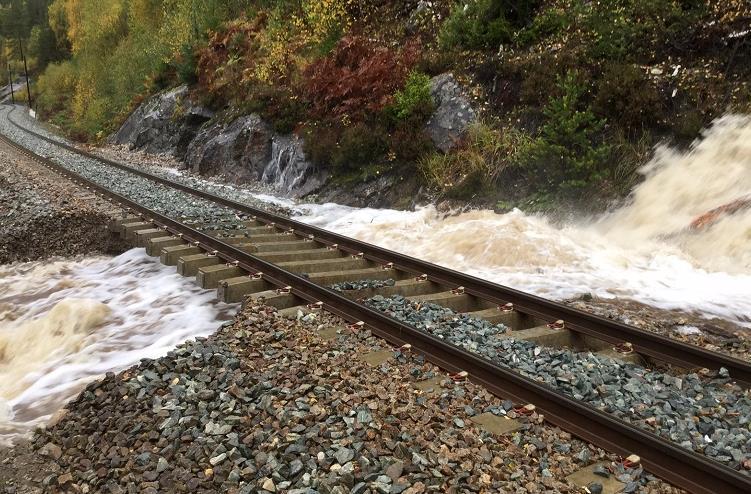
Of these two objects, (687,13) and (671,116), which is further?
(687,13)

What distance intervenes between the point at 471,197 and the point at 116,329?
7182 millimetres

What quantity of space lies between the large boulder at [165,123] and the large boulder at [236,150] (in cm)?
229

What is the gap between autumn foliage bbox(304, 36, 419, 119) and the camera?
44.8ft

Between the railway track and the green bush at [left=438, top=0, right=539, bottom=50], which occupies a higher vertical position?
the green bush at [left=438, top=0, right=539, bottom=50]

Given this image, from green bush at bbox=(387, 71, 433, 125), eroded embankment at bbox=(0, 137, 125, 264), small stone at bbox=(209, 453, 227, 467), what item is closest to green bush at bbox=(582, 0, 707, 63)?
green bush at bbox=(387, 71, 433, 125)

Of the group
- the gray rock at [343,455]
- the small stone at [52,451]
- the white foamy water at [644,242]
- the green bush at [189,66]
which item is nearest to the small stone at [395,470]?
the gray rock at [343,455]

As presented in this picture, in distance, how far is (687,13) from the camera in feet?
35.2

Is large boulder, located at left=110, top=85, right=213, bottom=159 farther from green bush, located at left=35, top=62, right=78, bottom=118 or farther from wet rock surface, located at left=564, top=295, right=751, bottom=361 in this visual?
green bush, located at left=35, top=62, right=78, bottom=118

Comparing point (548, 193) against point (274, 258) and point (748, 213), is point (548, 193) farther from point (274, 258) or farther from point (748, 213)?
point (274, 258)

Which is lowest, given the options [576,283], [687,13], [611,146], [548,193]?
[576,283]

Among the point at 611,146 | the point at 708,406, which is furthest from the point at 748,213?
the point at 708,406

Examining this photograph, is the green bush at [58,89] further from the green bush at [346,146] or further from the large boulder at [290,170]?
the green bush at [346,146]

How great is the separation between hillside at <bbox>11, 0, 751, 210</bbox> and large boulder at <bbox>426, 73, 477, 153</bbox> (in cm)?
15

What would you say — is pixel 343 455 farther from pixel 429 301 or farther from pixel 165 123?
pixel 165 123
